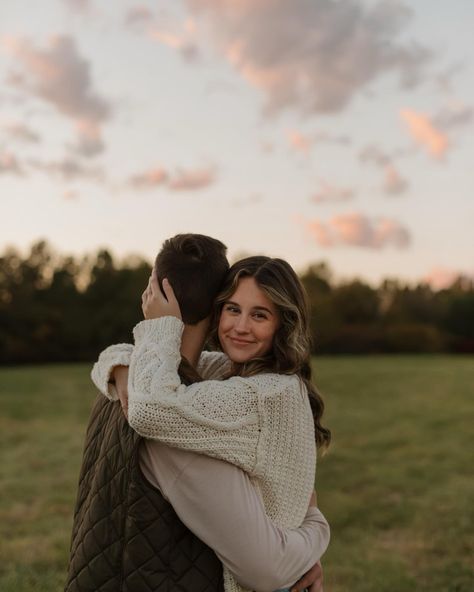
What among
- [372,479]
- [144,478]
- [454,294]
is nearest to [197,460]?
[144,478]

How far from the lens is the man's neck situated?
2166 mm

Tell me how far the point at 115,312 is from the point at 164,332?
33746mm

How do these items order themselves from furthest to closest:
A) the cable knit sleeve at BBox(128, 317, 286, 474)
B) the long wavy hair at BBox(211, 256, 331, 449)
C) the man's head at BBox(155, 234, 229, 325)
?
the long wavy hair at BBox(211, 256, 331, 449) → the man's head at BBox(155, 234, 229, 325) → the cable knit sleeve at BBox(128, 317, 286, 474)

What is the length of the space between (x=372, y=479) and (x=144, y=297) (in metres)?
7.15

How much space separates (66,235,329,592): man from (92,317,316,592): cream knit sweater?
0.06 m

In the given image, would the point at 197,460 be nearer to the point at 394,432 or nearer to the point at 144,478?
the point at 144,478

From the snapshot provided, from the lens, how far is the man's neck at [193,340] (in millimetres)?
2166

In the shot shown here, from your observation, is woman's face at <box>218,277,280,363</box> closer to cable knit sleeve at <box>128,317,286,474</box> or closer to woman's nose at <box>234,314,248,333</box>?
woman's nose at <box>234,314,248,333</box>

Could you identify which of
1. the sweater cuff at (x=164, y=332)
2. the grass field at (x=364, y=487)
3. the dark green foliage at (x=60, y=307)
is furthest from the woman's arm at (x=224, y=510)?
the dark green foliage at (x=60, y=307)

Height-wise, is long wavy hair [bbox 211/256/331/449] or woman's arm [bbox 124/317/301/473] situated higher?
long wavy hair [bbox 211/256/331/449]

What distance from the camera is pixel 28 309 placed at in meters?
34.1

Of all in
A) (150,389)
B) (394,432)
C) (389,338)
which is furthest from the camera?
(389,338)

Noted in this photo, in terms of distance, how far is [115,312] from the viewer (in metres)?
35.2

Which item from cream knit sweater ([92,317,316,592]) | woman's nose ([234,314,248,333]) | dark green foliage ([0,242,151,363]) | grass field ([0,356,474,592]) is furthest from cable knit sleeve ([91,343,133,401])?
dark green foliage ([0,242,151,363])
